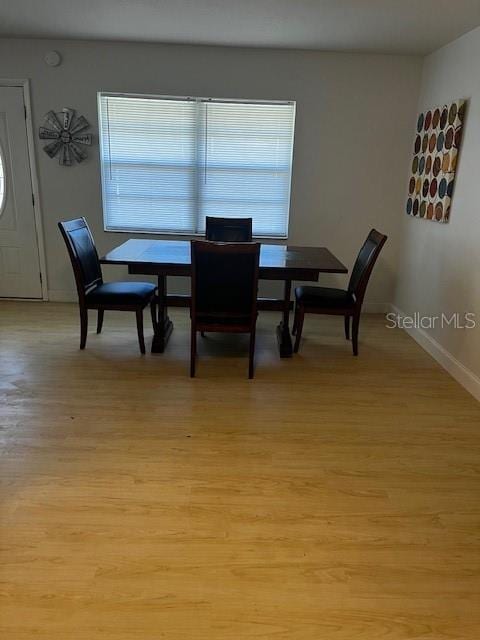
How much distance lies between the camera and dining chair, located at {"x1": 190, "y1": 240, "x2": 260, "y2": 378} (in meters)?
2.90

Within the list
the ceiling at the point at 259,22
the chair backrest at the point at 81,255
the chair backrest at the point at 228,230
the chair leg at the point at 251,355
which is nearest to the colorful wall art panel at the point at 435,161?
the ceiling at the point at 259,22

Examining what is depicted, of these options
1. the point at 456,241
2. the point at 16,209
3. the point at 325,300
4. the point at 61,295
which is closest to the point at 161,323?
the point at 325,300

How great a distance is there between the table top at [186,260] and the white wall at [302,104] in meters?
0.97

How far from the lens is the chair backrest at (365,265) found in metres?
3.34

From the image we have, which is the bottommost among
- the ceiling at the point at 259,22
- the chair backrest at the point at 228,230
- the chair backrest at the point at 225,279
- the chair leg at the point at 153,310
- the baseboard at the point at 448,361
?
the baseboard at the point at 448,361

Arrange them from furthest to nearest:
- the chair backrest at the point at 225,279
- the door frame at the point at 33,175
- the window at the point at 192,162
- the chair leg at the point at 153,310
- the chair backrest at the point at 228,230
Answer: the window at the point at 192,162 < the door frame at the point at 33,175 < the chair backrest at the point at 228,230 < the chair leg at the point at 153,310 < the chair backrest at the point at 225,279

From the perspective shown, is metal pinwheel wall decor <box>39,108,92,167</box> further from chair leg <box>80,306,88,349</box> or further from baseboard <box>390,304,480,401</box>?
baseboard <box>390,304,480,401</box>

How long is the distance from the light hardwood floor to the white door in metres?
1.61

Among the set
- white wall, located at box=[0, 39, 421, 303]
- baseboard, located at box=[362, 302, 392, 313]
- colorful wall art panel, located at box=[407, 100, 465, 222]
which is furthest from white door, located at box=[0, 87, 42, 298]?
colorful wall art panel, located at box=[407, 100, 465, 222]

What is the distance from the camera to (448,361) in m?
3.40

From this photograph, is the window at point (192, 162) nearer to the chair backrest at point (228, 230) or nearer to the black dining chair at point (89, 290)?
the chair backrest at point (228, 230)

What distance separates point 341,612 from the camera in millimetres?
1479

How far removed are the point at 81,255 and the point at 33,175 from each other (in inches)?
64.0

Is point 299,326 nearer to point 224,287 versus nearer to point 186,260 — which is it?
point 224,287
